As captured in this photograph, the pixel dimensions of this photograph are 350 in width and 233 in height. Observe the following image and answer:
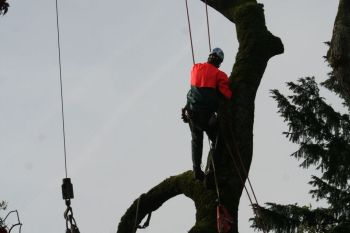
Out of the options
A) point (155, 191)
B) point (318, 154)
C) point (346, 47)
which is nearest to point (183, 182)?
point (155, 191)

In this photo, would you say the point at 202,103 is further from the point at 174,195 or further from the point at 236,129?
the point at 174,195

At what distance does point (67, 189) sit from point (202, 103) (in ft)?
5.84

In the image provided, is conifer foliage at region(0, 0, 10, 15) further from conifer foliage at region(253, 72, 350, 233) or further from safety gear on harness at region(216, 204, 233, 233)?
conifer foliage at region(253, 72, 350, 233)

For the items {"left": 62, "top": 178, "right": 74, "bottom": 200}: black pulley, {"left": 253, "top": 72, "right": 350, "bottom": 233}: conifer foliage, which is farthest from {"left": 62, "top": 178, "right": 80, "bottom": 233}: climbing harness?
{"left": 253, "top": 72, "right": 350, "bottom": 233}: conifer foliage

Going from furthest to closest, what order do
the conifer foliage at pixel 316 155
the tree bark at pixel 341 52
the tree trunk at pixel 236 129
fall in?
1. the conifer foliage at pixel 316 155
2. the tree bark at pixel 341 52
3. the tree trunk at pixel 236 129

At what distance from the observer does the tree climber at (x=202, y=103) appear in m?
7.02

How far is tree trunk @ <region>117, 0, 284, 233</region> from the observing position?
6613 millimetres

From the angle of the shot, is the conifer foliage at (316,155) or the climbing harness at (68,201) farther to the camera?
the conifer foliage at (316,155)

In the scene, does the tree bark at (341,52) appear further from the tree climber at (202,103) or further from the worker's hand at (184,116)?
the worker's hand at (184,116)

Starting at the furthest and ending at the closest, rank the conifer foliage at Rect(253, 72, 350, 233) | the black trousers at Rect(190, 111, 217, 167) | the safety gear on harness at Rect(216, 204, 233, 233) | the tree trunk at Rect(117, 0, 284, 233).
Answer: the conifer foliage at Rect(253, 72, 350, 233) < the black trousers at Rect(190, 111, 217, 167) < the tree trunk at Rect(117, 0, 284, 233) < the safety gear on harness at Rect(216, 204, 233, 233)

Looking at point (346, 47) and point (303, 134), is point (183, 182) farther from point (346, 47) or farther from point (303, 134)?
point (303, 134)

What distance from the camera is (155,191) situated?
26.6 feet

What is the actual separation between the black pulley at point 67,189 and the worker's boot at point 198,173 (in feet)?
4.59

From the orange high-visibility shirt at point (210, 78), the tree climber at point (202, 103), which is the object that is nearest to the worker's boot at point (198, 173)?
the tree climber at point (202, 103)
